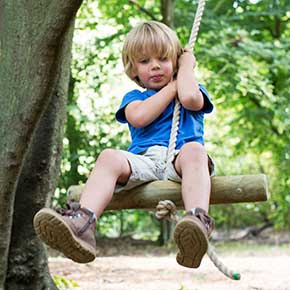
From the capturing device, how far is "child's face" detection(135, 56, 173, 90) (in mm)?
3070

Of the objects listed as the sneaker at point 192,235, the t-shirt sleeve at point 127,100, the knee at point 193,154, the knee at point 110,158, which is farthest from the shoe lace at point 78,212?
the t-shirt sleeve at point 127,100

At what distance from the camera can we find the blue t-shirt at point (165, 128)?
9.91ft

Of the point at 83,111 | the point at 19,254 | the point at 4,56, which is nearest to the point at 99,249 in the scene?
the point at 83,111

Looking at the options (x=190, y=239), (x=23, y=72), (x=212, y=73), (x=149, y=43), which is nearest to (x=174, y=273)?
(x=149, y=43)

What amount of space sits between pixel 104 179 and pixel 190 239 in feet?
1.59

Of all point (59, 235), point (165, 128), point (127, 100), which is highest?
point (127, 100)

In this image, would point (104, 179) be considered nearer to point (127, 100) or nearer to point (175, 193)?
point (175, 193)

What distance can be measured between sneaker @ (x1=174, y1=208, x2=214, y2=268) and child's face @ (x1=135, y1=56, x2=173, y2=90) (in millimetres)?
844

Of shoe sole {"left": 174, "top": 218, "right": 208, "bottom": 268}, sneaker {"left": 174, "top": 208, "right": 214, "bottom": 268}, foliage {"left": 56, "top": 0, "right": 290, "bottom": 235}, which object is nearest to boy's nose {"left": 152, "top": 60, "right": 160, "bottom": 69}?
sneaker {"left": 174, "top": 208, "right": 214, "bottom": 268}

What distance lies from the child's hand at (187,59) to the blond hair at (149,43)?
46 millimetres

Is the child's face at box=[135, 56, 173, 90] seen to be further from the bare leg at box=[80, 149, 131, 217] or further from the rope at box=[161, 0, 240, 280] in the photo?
the bare leg at box=[80, 149, 131, 217]

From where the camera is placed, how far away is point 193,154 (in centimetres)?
270

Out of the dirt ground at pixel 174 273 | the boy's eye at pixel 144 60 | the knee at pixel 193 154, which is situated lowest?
the dirt ground at pixel 174 273

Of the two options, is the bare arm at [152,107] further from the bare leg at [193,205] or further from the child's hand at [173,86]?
the bare leg at [193,205]
